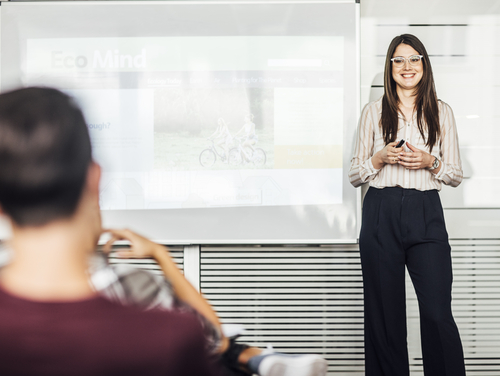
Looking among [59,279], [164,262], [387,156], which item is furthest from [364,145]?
[59,279]

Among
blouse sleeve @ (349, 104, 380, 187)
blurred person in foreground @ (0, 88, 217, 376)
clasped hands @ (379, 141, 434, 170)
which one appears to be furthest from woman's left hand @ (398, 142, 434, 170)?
blurred person in foreground @ (0, 88, 217, 376)

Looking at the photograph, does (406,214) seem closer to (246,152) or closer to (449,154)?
(449,154)

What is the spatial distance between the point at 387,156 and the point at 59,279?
66.3 inches

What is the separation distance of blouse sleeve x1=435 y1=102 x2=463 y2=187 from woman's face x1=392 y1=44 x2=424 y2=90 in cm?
21

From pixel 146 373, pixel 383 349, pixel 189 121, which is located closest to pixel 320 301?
pixel 383 349

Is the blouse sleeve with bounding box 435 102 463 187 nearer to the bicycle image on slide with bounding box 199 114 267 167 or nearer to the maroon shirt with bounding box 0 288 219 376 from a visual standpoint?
the bicycle image on slide with bounding box 199 114 267 167

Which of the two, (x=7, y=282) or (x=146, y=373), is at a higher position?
(x=7, y=282)

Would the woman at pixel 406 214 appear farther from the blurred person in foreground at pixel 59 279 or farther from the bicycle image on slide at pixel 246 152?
the blurred person in foreground at pixel 59 279

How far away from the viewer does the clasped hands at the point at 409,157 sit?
1.88 metres

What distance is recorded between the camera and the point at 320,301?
8.43 ft

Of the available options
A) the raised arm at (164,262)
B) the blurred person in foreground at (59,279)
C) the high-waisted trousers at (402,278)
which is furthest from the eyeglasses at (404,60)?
the blurred person in foreground at (59,279)

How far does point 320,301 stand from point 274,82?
1426mm

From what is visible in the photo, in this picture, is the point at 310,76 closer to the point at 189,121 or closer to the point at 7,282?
the point at 189,121

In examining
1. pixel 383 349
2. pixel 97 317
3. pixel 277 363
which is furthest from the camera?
pixel 383 349
